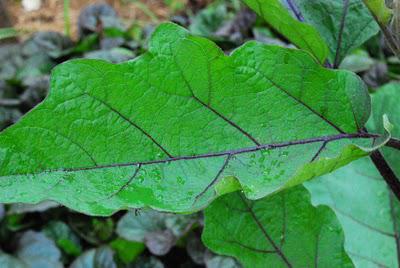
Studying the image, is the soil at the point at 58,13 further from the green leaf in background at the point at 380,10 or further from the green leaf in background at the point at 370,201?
the green leaf in background at the point at 380,10

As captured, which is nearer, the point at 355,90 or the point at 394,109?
the point at 355,90

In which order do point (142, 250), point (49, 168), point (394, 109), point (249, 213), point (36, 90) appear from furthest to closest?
point (36, 90) → point (142, 250) → point (394, 109) → point (249, 213) → point (49, 168)

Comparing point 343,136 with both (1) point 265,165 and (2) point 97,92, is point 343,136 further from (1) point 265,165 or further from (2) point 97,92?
(2) point 97,92

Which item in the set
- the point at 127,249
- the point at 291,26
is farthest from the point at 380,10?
the point at 127,249

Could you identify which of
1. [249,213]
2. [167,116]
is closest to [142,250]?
[249,213]

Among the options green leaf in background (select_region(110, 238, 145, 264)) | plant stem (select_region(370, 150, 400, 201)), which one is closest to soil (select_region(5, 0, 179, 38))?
green leaf in background (select_region(110, 238, 145, 264))

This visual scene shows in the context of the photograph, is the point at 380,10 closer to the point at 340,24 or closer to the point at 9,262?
the point at 340,24

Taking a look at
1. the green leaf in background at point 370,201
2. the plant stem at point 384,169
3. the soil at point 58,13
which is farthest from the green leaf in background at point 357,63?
the soil at point 58,13
